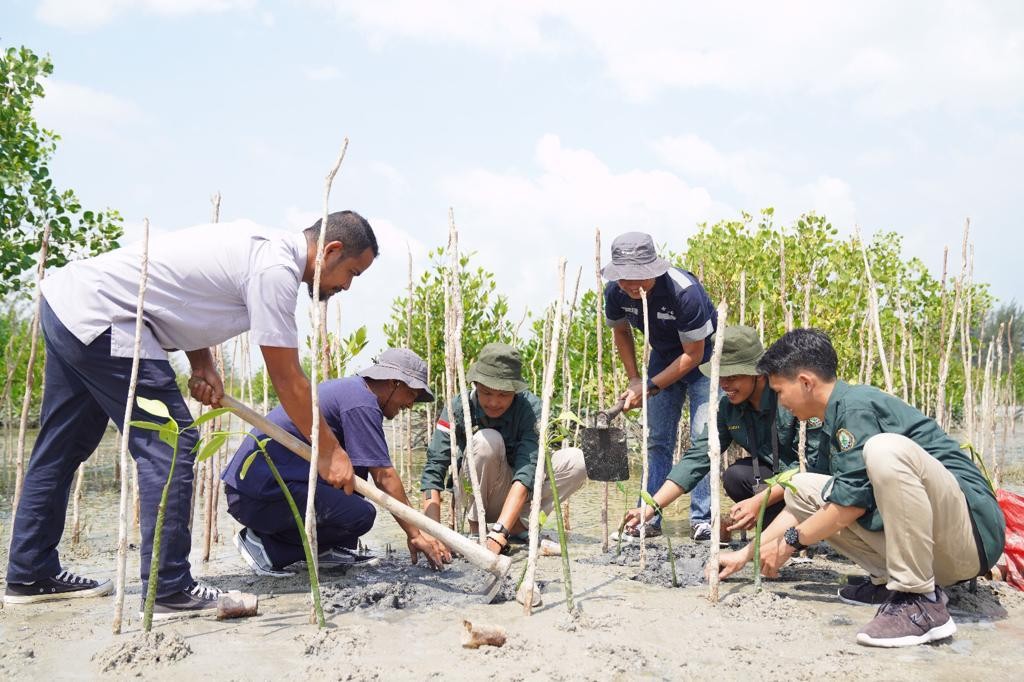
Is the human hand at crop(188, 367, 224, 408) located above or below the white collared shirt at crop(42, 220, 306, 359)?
below

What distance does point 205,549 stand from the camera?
3.78 m

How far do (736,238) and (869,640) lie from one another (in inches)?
281

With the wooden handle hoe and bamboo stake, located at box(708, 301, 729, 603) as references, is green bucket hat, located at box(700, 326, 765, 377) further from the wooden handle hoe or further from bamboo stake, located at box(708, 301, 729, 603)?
the wooden handle hoe

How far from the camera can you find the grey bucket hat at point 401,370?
326 centimetres

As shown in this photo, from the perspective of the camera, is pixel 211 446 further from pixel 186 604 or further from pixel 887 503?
pixel 887 503

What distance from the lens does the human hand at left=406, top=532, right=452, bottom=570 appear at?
10.5ft

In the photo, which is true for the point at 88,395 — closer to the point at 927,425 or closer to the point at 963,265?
the point at 927,425

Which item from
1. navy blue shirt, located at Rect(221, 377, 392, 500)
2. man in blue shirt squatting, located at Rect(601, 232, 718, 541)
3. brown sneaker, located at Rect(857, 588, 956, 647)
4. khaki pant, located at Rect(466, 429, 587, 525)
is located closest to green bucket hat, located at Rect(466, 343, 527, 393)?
khaki pant, located at Rect(466, 429, 587, 525)

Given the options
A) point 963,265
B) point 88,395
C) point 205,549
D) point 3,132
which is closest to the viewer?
point 88,395

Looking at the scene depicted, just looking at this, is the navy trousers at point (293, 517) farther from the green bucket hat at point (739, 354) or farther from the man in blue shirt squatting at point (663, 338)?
the green bucket hat at point (739, 354)

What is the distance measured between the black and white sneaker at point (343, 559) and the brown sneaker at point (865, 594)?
208cm

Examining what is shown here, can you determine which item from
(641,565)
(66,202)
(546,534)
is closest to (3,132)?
(66,202)

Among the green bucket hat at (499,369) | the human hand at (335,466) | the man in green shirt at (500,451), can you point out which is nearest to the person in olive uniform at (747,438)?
the man in green shirt at (500,451)

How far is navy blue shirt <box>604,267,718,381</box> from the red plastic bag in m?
1.55
